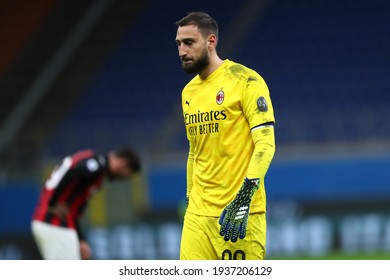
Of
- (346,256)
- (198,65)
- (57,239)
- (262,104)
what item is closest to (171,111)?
(346,256)

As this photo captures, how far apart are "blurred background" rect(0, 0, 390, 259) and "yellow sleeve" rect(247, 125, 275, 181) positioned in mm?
8107

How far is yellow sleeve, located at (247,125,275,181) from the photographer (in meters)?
5.53

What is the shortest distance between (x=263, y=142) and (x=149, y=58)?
1335 centimetres

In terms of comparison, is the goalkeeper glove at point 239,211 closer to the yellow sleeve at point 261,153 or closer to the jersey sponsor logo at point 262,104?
the yellow sleeve at point 261,153

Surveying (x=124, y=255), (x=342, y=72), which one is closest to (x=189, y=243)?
(x=124, y=255)

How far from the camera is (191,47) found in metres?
5.75

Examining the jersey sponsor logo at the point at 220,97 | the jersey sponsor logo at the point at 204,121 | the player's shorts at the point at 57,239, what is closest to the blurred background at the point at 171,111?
the player's shorts at the point at 57,239

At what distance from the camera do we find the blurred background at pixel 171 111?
46.6 ft

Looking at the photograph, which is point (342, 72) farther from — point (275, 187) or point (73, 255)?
point (73, 255)

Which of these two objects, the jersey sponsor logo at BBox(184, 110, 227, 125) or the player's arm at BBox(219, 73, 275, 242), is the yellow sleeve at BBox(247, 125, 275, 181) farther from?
the jersey sponsor logo at BBox(184, 110, 227, 125)

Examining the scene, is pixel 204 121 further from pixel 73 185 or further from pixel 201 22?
pixel 73 185

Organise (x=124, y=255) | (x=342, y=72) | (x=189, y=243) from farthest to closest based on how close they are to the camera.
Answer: (x=342, y=72) → (x=124, y=255) → (x=189, y=243)

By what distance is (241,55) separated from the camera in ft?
59.2

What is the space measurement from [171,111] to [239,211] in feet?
38.9
